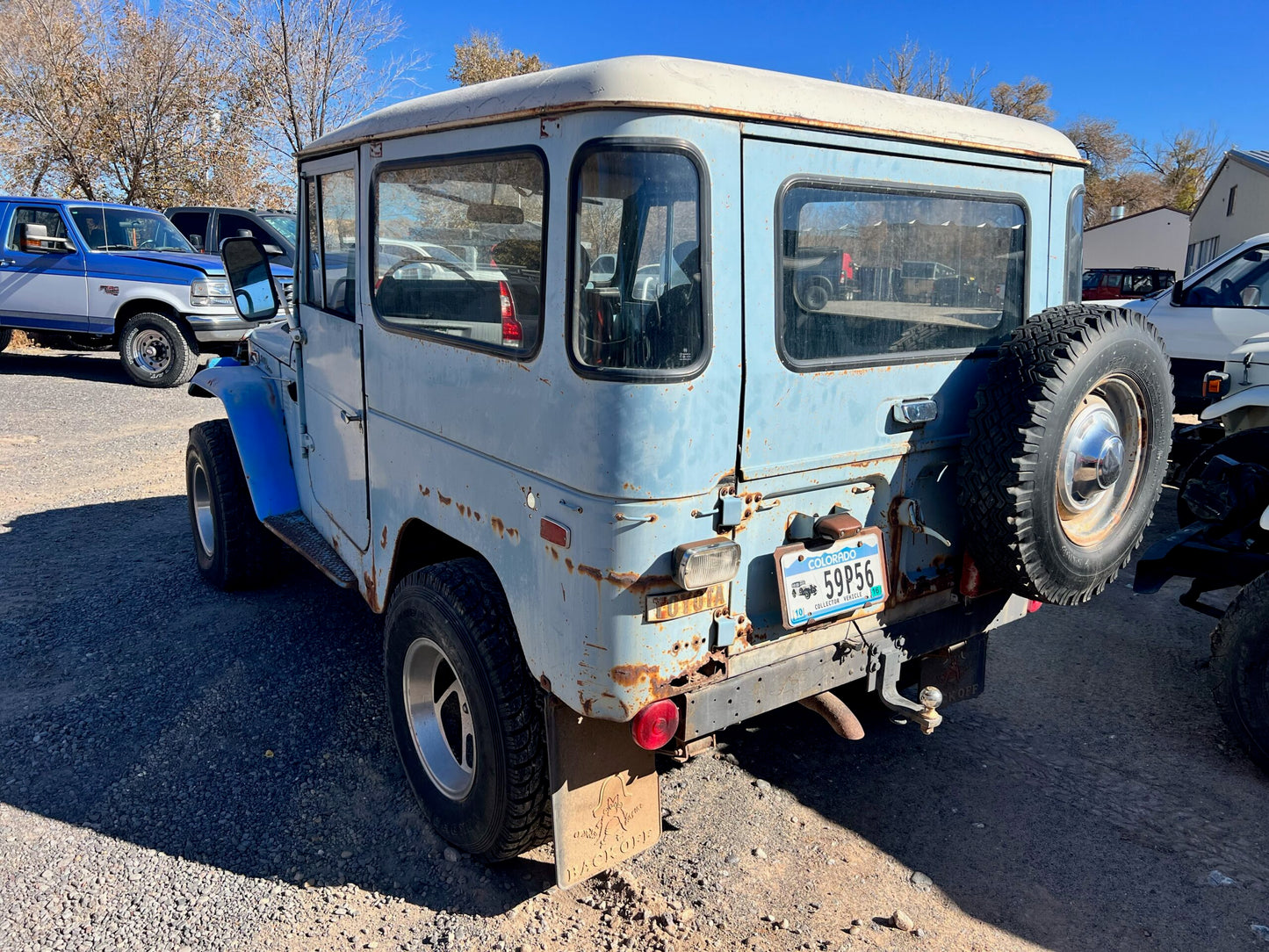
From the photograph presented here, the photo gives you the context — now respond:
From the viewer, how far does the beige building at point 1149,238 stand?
1428 inches

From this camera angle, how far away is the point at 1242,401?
4.69 metres

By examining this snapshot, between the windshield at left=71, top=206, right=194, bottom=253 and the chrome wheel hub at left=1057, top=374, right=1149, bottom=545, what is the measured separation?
1133cm

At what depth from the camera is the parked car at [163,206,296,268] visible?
11875 millimetres

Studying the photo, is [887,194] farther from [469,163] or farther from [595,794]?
[595,794]

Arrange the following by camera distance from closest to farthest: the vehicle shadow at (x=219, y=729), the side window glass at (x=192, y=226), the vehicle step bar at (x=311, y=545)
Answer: the vehicle shadow at (x=219, y=729), the vehicle step bar at (x=311, y=545), the side window glass at (x=192, y=226)

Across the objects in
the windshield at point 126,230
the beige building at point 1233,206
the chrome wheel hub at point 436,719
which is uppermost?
the beige building at point 1233,206

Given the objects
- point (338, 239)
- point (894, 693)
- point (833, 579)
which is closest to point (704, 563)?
point (833, 579)

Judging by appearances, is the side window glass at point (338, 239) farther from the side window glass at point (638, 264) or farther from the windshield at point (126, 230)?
the windshield at point (126, 230)

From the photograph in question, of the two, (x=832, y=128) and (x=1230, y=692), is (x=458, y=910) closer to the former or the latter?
(x=832, y=128)

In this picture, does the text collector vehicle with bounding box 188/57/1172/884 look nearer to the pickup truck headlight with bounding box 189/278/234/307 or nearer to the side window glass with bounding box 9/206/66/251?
the pickup truck headlight with bounding box 189/278/234/307

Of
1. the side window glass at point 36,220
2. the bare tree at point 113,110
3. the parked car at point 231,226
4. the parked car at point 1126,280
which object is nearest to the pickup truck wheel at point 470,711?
the parked car at point 231,226

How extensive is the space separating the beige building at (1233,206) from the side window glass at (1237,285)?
1341cm

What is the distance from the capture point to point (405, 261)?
9.82ft

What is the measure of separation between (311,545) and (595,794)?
2.01 m
